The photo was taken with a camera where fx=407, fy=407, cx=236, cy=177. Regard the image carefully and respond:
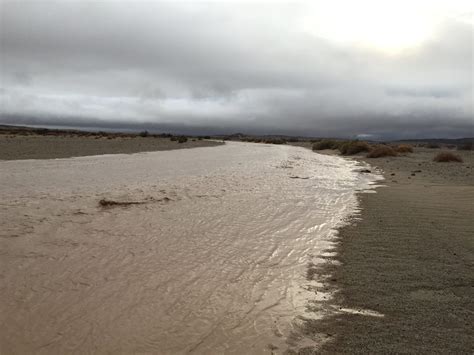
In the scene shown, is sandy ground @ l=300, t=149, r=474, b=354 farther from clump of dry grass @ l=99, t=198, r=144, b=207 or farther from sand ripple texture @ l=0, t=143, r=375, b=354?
clump of dry grass @ l=99, t=198, r=144, b=207

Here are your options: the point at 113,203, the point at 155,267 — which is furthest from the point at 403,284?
the point at 113,203

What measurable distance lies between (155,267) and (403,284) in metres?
3.47

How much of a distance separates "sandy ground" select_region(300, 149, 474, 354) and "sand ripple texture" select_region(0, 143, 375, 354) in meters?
0.53

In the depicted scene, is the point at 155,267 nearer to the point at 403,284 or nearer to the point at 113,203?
the point at 403,284

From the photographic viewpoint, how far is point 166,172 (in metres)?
18.1

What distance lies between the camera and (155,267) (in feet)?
19.9

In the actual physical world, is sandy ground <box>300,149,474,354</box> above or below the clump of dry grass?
below

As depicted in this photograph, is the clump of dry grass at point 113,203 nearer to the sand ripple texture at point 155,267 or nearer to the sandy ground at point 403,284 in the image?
the sand ripple texture at point 155,267

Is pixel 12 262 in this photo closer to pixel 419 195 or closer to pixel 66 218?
pixel 66 218

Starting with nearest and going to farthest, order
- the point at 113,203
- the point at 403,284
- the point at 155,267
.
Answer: the point at 403,284 < the point at 155,267 < the point at 113,203

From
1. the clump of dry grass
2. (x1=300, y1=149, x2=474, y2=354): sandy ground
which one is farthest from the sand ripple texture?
(x1=300, y1=149, x2=474, y2=354): sandy ground

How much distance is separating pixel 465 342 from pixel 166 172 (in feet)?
50.4

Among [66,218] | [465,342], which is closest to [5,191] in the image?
[66,218]

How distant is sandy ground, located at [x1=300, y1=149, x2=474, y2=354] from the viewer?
394cm
